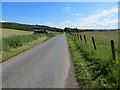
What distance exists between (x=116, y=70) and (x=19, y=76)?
12.7ft

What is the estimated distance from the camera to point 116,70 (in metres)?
5.21

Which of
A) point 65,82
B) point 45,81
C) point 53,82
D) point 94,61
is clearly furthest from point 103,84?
point 94,61

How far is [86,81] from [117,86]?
1045mm

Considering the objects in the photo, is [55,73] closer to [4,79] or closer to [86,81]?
[86,81]

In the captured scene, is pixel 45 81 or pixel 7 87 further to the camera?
pixel 45 81

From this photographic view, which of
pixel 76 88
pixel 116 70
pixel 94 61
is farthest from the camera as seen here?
pixel 94 61

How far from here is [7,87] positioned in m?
4.86

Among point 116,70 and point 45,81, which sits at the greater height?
point 116,70

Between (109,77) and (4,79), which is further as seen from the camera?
(4,79)

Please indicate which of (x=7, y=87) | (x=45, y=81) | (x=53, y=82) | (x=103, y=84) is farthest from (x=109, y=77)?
(x=7, y=87)

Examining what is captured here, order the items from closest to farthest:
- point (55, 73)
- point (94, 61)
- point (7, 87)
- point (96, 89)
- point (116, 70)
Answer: point (96, 89) < point (7, 87) < point (116, 70) < point (55, 73) < point (94, 61)

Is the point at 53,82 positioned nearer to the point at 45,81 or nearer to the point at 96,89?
the point at 45,81

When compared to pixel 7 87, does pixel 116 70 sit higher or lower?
higher

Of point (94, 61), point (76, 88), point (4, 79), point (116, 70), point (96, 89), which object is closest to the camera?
point (96, 89)
